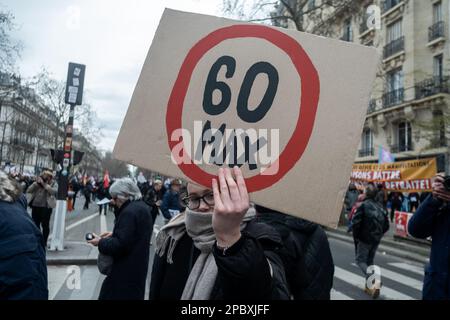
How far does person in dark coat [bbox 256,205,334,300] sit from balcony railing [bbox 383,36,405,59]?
25.9 meters

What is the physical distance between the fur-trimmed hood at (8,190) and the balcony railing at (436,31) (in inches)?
982

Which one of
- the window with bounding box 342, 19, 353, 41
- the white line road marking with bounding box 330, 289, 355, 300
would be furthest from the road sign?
the window with bounding box 342, 19, 353, 41

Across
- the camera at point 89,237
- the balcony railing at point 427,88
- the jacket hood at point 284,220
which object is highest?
the balcony railing at point 427,88

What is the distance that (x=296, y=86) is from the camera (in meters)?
1.32

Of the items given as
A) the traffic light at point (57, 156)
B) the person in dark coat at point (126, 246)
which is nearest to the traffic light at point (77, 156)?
the traffic light at point (57, 156)

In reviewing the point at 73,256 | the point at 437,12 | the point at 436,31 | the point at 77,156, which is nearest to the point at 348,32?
the point at 437,12

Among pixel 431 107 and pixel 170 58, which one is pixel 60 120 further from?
pixel 170 58

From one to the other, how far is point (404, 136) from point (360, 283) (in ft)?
69.3

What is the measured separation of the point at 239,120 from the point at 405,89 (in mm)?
26207

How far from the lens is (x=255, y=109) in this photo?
4.33 feet

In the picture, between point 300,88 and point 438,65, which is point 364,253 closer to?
point 300,88

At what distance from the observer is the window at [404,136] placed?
24125 mm

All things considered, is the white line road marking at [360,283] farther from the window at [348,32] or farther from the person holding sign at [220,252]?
the window at [348,32]
